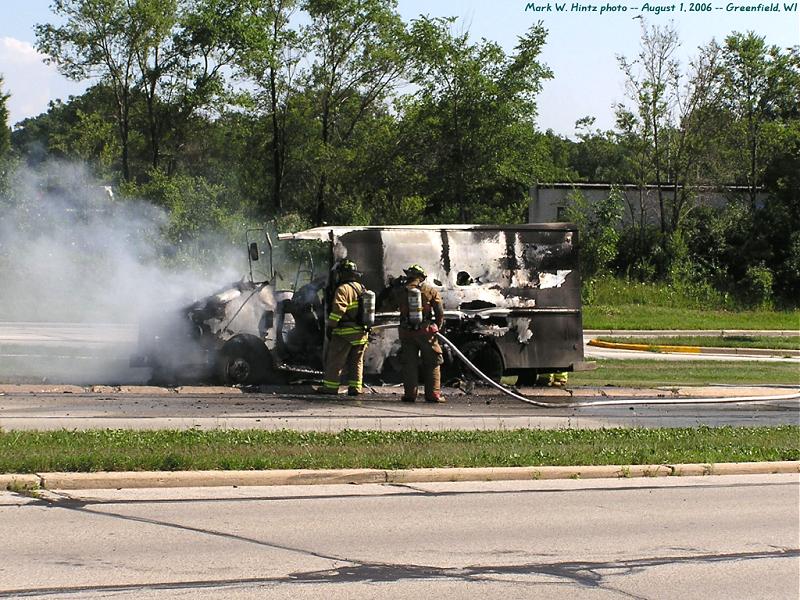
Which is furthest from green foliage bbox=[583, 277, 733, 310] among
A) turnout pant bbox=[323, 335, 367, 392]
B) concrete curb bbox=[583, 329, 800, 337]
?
turnout pant bbox=[323, 335, 367, 392]

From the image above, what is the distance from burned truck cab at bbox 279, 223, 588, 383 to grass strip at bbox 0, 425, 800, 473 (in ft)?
13.5

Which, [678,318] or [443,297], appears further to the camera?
[678,318]

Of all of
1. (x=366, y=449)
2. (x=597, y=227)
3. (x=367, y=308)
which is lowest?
(x=366, y=449)

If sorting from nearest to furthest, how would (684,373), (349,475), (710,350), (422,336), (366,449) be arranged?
(349,475) < (366,449) < (422,336) < (684,373) < (710,350)

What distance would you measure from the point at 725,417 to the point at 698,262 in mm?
27172

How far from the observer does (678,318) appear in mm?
34500

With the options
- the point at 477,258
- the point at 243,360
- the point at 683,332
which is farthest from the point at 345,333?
the point at 683,332

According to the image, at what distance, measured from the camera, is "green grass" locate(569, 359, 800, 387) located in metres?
18.7

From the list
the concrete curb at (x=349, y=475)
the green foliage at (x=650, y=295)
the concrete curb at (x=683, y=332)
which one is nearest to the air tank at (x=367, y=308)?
the concrete curb at (x=349, y=475)

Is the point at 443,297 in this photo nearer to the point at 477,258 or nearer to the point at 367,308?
the point at 477,258

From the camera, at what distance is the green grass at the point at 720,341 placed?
27.7 meters

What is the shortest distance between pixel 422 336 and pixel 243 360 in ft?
8.51

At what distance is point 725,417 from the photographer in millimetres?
14492

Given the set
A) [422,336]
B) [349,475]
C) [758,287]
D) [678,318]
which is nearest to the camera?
[349,475]
